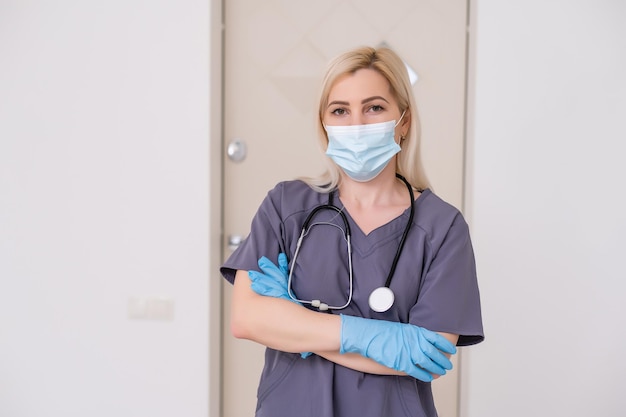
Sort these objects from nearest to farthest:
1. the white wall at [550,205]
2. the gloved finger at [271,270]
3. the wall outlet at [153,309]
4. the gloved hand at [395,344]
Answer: the gloved hand at [395,344]
the gloved finger at [271,270]
the white wall at [550,205]
the wall outlet at [153,309]

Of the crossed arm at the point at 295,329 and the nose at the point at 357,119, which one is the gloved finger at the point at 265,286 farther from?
the nose at the point at 357,119

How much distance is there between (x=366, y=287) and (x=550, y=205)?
1001 mm

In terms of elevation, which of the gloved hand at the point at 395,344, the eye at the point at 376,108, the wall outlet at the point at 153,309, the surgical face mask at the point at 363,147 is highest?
the eye at the point at 376,108

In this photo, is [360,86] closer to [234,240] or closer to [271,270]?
[271,270]

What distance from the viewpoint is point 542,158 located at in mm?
1820

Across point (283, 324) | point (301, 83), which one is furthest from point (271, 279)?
point (301, 83)

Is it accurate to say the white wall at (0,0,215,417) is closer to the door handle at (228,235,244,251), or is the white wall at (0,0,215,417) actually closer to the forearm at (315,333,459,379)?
the door handle at (228,235,244,251)

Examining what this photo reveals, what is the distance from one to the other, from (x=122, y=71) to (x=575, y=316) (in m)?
1.71

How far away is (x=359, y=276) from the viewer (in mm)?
1111

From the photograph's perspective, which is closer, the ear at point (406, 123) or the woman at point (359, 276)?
the woman at point (359, 276)

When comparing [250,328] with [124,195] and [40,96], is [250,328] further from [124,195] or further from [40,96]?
[40,96]

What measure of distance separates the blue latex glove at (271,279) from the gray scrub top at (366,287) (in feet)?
0.07

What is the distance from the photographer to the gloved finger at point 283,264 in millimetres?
1149

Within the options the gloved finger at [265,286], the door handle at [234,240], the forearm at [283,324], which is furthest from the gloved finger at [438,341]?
the door handle at [234,240]
